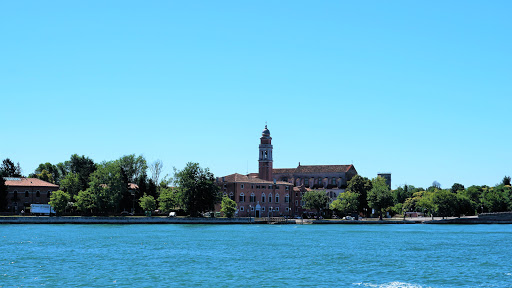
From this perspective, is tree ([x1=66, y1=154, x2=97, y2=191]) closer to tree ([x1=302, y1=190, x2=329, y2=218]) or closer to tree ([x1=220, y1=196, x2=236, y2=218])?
tree ([x1=220, y1=196, x2=236, y2=218])

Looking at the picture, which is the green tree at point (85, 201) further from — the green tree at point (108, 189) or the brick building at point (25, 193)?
the brick building at point (25, 193)

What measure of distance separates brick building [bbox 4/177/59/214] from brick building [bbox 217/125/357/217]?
1238 inches

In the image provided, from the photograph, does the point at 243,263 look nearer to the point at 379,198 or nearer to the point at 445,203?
the point at 379,198

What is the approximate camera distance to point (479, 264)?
4353 cm

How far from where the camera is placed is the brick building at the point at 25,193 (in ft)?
342

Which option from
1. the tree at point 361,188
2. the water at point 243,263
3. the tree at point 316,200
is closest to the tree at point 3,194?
the water at point 243,263

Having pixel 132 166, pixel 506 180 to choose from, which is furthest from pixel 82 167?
pixel 506 180

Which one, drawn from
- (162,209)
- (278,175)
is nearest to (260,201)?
(162,209)

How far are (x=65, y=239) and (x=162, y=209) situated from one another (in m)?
45.5

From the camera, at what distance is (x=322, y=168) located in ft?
481

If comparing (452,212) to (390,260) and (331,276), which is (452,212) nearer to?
(390,260)

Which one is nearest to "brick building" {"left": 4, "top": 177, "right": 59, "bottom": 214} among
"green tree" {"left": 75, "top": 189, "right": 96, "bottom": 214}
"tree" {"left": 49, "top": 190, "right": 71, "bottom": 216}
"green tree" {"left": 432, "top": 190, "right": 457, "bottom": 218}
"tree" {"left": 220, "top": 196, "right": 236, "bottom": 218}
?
"tree" {"left": 49, "top": 190, "right": 71, "bottom": 216}

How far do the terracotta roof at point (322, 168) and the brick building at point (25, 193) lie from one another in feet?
203

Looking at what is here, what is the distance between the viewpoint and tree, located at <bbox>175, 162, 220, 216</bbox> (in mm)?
102062
